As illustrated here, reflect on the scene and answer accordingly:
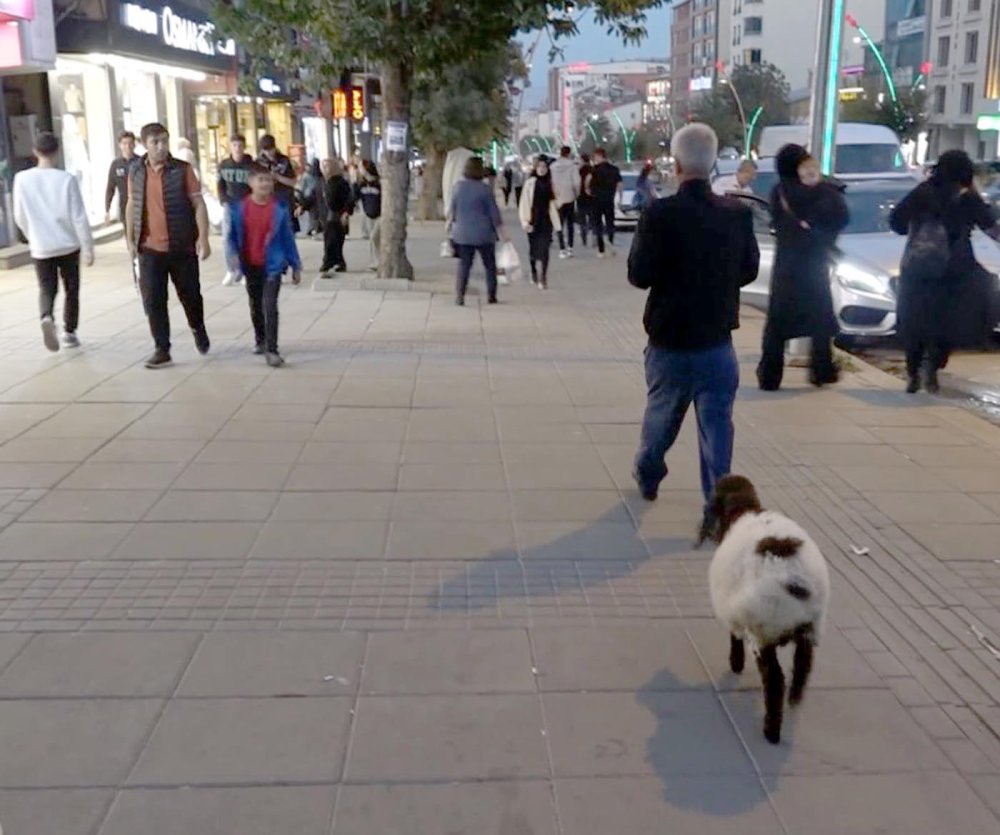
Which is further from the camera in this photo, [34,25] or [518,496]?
[34,25]

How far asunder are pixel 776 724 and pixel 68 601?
2.87 m

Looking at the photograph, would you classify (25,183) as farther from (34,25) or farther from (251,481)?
(34,25)

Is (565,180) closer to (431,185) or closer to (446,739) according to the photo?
(431,185)

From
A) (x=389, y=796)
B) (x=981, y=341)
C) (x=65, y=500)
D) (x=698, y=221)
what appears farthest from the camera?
(x=981, y=341)

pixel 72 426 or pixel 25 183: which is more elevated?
pixel 25 183

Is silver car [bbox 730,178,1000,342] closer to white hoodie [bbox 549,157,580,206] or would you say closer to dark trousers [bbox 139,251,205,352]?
dark trousers [bbox 139,251,205,352]

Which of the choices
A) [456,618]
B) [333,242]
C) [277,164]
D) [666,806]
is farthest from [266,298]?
[277,164]

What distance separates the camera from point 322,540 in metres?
5.55

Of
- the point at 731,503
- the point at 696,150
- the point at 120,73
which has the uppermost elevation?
the point at 120,73

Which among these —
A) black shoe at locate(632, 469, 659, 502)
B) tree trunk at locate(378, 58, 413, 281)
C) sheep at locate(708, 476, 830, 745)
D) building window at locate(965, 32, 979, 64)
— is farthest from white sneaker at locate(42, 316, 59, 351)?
building window at locate(965, 32, 979, 64)

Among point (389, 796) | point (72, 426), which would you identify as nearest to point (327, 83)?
point (72, 426)

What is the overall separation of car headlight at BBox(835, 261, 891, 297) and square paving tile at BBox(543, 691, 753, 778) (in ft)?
24.5

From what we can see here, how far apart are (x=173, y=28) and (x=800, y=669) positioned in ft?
68.0

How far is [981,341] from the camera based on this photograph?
29.9ft
